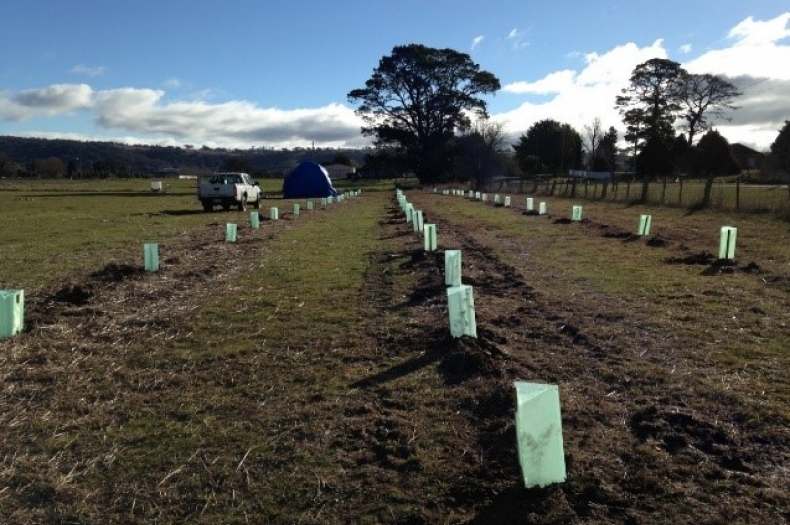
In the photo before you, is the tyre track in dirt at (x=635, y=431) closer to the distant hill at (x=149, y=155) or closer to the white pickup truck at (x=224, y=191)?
the white pickup truck at (x=224, y=191)

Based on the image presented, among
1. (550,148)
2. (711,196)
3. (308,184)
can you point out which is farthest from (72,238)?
(550,148)

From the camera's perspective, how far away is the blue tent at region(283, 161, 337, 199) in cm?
5234

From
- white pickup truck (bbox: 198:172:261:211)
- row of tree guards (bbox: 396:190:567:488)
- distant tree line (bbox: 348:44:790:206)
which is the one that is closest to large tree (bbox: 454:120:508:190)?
distant tree line (bbox: 348:44:790:206)

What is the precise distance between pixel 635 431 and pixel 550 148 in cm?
9232

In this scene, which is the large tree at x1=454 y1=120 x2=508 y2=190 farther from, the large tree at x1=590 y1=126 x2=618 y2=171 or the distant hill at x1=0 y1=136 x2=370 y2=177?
the distant hill at x1=0 y1=136 x2=370 y2=177

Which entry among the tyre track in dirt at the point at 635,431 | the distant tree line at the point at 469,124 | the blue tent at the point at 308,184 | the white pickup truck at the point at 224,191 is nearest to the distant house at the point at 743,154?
the distant tree line at the point at 469,124

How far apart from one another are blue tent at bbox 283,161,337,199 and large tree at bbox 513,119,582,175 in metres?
46.9

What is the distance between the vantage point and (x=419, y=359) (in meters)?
6.57

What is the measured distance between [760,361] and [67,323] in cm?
748

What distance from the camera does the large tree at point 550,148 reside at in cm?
9238

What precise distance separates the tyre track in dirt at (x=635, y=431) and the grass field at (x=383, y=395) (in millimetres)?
21

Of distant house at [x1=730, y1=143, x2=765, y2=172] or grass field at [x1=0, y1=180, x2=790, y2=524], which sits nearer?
grass field at [x1=0, y1=180, x2=790, y2=524]

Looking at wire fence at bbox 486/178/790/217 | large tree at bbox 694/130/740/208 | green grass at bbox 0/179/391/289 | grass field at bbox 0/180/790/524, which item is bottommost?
grass field at bbox 0/180/790/524

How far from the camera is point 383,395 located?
18.3 feet
